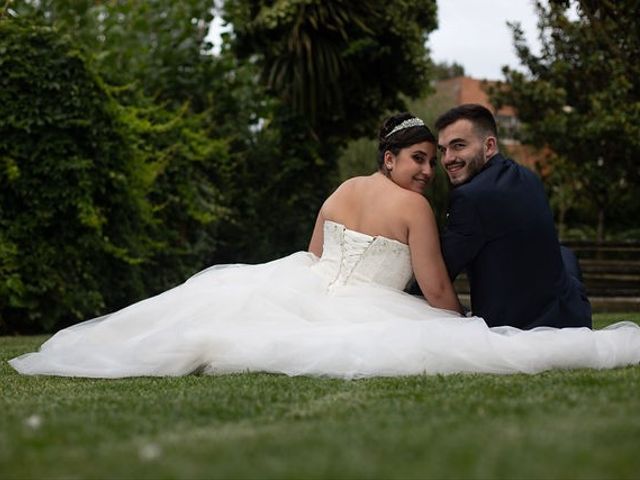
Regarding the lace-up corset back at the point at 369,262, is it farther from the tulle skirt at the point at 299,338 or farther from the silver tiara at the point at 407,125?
the silver tiara at the point at 407,125

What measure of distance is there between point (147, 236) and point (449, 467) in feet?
31.7

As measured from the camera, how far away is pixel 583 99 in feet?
56.9

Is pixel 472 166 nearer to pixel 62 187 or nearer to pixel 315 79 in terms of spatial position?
pixel 62 187

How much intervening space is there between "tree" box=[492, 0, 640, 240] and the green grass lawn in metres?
11.4

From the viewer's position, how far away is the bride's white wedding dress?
4.62 meters

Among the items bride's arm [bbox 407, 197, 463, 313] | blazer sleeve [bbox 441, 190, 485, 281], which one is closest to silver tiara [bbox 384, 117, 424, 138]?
bride's arm [bbox 407, 197, 463, 313]

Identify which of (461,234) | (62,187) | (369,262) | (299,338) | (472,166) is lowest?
(299,338)

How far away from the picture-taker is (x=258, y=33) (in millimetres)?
15055

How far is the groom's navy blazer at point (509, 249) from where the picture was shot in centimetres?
528

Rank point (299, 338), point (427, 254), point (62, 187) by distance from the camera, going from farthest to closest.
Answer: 1. point (62, 187)
2. point (427, 254)
3. point (299, 338)

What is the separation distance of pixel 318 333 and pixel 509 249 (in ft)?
3.91

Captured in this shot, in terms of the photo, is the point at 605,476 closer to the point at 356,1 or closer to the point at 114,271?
the point at 114,271

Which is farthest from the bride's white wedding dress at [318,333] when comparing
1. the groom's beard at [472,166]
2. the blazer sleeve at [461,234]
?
the groom's beard at [472,166]

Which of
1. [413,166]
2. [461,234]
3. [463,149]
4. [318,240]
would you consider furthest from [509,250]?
[318,240]
